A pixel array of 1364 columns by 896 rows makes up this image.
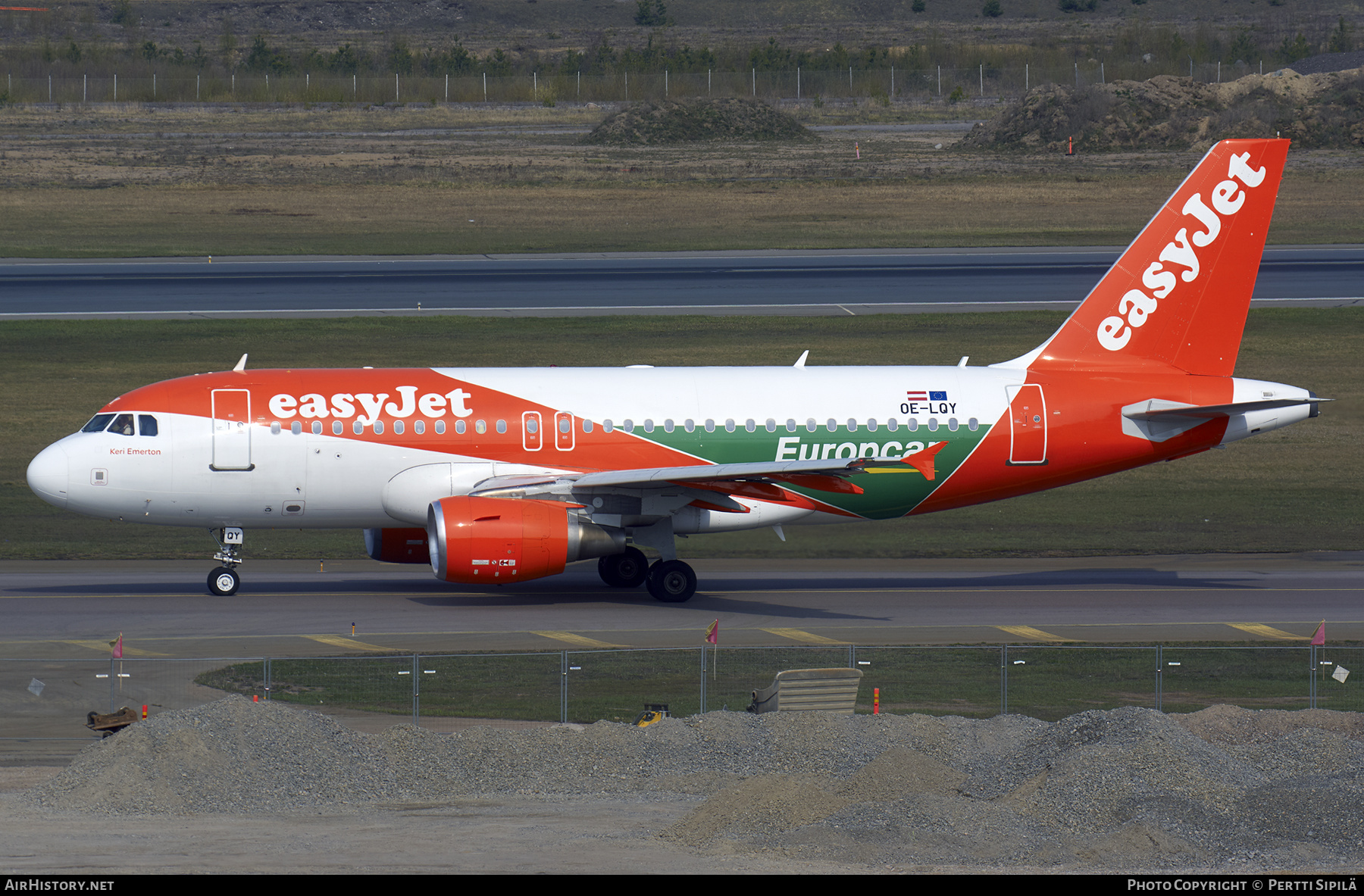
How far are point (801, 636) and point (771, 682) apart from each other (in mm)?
5680

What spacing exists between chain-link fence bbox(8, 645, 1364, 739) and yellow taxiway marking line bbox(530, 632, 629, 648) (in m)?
3.15

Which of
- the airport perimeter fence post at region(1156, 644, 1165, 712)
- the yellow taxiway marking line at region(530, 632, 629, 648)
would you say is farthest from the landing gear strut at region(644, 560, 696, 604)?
the airport perimeter fence post at region(1156, 644, 1165, 712)

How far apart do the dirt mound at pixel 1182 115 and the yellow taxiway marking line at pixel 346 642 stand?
9438 cm

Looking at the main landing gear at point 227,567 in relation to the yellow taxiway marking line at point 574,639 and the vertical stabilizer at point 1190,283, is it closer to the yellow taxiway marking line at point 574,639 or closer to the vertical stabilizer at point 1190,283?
the yellow taxiway marking line at point 574,639

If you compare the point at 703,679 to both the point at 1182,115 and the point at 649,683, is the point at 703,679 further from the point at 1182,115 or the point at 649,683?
the point at 1182,115

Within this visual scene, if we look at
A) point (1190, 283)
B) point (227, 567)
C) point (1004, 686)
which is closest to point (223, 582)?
point (227, 567)

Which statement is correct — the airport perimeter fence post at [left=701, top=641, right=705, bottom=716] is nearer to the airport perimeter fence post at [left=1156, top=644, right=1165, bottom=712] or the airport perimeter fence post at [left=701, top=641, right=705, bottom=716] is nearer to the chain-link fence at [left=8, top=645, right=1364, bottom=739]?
the chain-link fence at [left=8, top=645, right=1364, bottom=739]

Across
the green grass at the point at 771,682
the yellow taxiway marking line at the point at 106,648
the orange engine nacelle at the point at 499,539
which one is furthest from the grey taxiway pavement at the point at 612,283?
the green grass at the point at 771,682

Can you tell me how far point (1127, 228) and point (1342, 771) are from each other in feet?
241

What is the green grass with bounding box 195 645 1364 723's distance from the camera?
995 inches

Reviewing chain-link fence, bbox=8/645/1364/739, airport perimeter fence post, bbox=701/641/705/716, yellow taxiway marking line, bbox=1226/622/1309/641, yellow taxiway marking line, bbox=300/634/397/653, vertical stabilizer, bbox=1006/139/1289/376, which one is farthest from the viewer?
vertical stabilizer, bbox=1006/139/1289/376

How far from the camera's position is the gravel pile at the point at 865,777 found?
59.5 ft

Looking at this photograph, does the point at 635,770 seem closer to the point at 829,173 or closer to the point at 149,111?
the point at 829,173

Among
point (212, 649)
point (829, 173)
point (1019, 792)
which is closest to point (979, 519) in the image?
point (212, 649)
